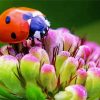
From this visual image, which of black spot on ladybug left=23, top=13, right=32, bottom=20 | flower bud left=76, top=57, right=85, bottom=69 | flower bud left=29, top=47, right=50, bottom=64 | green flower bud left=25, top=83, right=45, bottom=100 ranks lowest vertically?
green flower bud left=25, top=83, right=45, bottom=100

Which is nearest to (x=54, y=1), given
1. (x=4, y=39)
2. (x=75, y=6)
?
(x=75, y=6)

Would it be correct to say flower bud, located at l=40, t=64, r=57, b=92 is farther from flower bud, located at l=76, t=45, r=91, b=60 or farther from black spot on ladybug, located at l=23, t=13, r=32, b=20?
black spot on ladybug, located at l=23, t=13, r=32, b=20

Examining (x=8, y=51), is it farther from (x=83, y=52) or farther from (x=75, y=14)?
(x=75, y=14)

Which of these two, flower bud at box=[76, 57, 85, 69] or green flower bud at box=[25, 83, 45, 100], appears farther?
flower bud at box=[76, 57, 85, 69]

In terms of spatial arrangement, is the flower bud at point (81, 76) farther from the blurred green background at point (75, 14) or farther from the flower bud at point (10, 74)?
the blurred green background at point (75, 14)

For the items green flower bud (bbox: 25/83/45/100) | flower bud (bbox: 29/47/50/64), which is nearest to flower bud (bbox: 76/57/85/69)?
flower bud (bbox: 29/47/50/64)

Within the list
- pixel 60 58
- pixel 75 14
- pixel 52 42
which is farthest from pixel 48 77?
pixel 75 14
